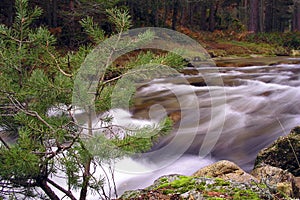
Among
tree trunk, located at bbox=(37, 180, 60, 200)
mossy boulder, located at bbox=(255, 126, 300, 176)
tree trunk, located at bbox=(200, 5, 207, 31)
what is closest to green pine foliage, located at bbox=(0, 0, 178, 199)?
tree trunk, located at bbox=(37, 180, 60, 200)

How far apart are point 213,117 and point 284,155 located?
323 centimetres

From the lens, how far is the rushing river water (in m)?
5.89

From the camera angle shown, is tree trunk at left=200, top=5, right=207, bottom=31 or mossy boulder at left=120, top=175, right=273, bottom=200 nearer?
mossy boulder at left=120, top=175, right=273, bottom=200

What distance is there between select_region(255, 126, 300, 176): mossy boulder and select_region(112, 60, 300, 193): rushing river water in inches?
34.0

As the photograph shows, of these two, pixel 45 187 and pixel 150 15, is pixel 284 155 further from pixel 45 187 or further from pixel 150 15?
pixel 150 15

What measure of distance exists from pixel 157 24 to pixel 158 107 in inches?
659

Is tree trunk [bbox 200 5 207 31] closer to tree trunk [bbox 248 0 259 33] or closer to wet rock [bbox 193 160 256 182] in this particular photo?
tree trunk [bbox 248 0 259 33]

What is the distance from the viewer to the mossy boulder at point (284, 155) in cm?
489

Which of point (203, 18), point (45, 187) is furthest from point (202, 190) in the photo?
point (203, 18)

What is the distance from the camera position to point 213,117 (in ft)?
26.8

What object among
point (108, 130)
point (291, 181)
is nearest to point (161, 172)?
point (291, 181)

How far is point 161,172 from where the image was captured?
561 cm

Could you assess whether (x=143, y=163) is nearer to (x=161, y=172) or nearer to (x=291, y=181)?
(x=161, y=172)

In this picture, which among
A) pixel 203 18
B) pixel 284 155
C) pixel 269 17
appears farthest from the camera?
pixel 269 17
